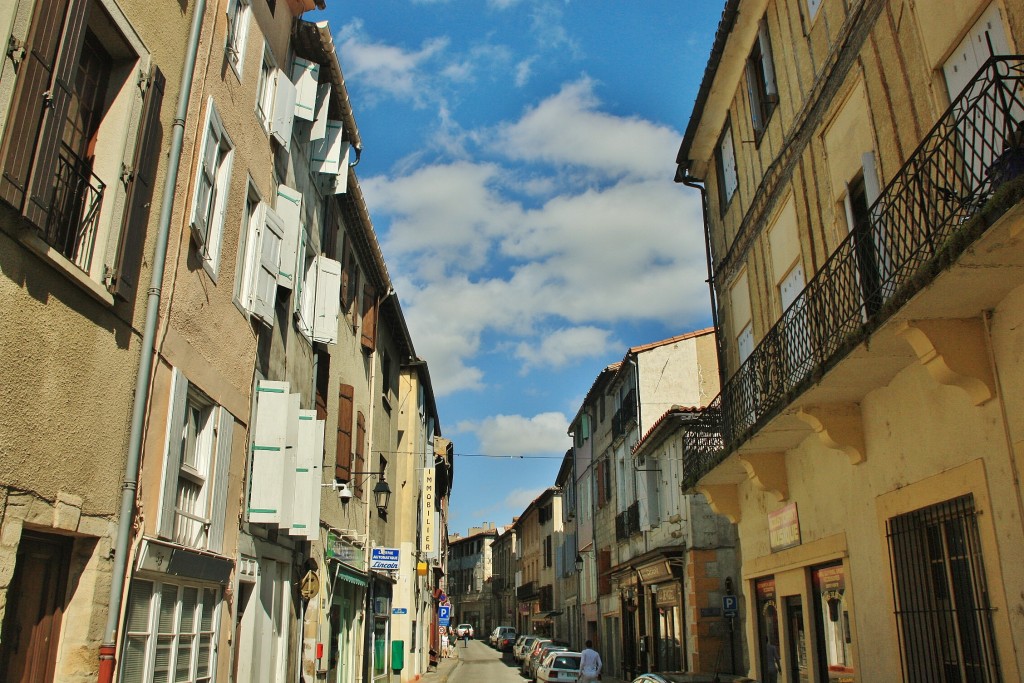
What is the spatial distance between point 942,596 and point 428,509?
2251cm

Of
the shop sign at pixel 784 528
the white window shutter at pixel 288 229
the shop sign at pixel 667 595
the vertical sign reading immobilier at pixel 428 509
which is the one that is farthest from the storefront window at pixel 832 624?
the vertical sign reading immobilier at pixel 428 509

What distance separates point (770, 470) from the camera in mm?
11773

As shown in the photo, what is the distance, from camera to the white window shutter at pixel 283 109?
36.6 ft

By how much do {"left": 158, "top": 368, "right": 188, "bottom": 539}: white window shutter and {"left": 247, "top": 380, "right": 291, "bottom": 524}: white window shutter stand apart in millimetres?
2360

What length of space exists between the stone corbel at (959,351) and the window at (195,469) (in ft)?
21.1

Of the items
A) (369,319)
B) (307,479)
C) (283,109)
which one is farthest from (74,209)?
(369,319)

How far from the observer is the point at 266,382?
1059 cm

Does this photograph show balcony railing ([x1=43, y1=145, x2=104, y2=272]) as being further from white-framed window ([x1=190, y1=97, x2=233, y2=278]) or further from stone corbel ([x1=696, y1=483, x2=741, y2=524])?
stone corbel ([x1=696, y1=483, x2=741, y2=524])

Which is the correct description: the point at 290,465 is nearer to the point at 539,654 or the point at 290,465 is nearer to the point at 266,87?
the point at 266,87

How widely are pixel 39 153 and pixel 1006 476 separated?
7.30 m

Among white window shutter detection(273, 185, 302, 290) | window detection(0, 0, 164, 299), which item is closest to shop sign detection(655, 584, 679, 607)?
white window shutter detection(273, 185, 302, 290)

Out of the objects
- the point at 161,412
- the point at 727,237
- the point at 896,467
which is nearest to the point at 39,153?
the point at 161,412

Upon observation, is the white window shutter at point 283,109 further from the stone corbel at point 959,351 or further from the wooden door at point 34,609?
the stone corbel at point 959,351

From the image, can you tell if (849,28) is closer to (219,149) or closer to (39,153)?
(219,149)
